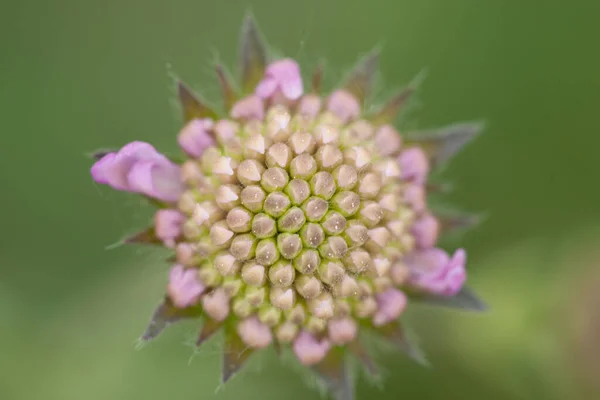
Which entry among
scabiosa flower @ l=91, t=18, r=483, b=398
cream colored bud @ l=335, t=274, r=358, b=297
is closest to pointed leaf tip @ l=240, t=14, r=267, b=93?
scabiosa flower @ l=91, t=18, r=483, b=398

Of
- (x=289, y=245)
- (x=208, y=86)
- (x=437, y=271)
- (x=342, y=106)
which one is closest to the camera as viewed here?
(x=289, y=245)

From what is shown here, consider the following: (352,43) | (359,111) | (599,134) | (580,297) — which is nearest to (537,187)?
(599,134)

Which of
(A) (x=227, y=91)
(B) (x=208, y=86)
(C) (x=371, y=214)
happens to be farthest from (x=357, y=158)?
(B) (x=208, y=86)

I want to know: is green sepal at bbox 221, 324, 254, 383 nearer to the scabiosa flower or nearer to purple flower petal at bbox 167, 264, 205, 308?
the scabiosa flower

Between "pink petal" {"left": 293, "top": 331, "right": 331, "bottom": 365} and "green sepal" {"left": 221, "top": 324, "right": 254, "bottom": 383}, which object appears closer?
"green sepal" {"left": 221, "top": 324, "right": 254, "bottom": 383}

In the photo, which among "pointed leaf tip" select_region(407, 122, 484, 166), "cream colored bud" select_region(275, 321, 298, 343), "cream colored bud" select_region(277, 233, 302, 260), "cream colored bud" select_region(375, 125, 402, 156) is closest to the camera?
"cream colored bud" select_region(277, 233, 302, 260)

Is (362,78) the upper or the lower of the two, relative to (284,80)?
lower

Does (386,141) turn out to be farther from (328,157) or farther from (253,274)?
(253,274)
